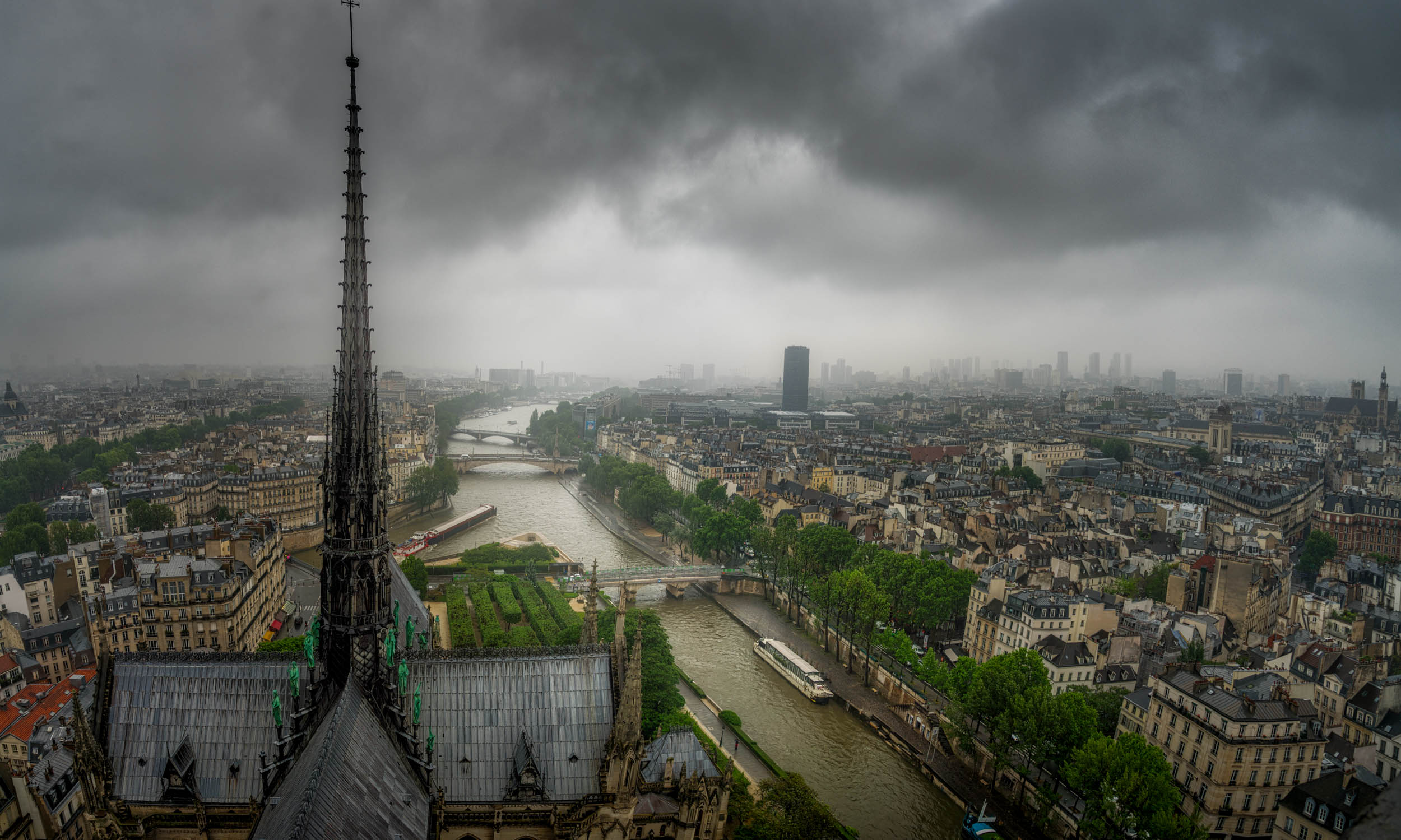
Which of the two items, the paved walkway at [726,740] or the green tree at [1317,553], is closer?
the paved walkway at [726,740]

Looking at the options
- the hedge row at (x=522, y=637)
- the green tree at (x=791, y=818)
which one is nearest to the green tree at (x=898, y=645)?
the green tree at (x=791, y=818)

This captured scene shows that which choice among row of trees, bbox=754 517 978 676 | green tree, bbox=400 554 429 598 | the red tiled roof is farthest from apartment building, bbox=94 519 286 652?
row of trees, bbox=754 517 978 676

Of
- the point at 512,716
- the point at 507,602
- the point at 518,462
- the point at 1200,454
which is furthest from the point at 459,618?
the point at 1200,454

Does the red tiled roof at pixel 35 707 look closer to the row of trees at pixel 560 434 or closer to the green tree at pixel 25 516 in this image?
the green tree at pixel 25 516

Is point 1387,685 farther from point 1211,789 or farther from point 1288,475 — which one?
point 1288,475

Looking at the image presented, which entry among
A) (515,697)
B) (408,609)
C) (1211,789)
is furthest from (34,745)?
(1211,789)

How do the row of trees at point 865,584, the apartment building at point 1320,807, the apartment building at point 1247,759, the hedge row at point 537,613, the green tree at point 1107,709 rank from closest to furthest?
the apartment building at point 1320,807 < the apartment building at point 1247,759 < the green tree at point 1107,709 < the hedge row at point 537,613 < the row of trees at point 865,584

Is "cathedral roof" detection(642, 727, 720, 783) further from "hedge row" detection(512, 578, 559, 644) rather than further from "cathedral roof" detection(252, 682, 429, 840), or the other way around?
"hedge row" detection(512, 578, 559, 644)
